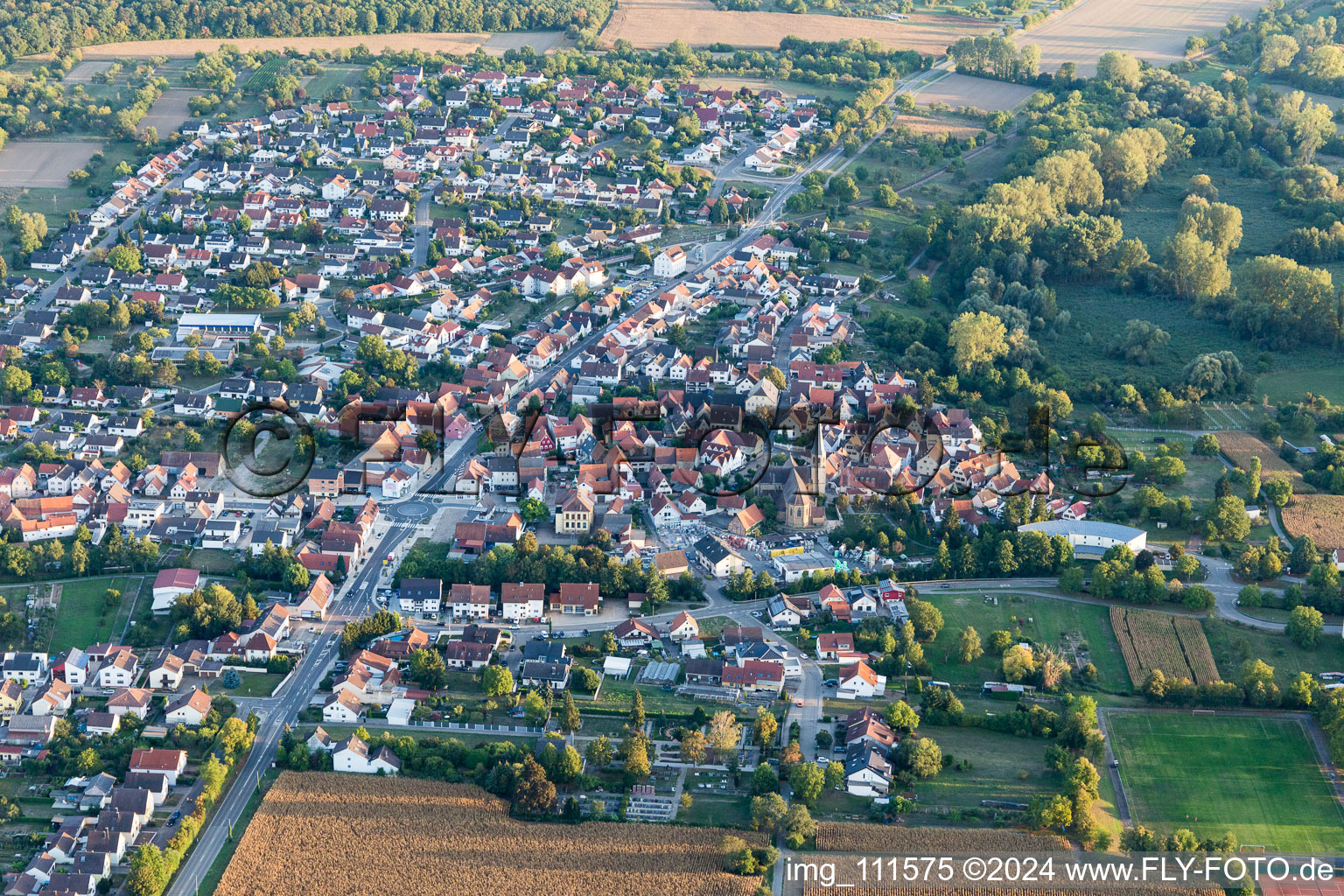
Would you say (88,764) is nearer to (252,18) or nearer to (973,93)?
(252,18)

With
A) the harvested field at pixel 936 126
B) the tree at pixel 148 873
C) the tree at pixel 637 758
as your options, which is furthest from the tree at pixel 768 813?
the harvested field at pixel 936 126

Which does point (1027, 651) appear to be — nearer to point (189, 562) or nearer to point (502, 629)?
point (502, 629)

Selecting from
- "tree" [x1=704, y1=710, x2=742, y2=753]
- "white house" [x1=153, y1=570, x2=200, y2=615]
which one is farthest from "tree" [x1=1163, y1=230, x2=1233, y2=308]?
"white house" [x1=153, y1=570, x2=200, y2=615]

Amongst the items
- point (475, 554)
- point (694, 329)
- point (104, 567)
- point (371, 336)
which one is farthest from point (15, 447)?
point (694, 329)

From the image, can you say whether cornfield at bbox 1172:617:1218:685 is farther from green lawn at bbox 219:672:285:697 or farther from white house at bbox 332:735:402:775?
green lawn at bbox 219:672:285:697

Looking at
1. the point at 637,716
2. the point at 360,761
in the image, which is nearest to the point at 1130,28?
the point at 637,716
